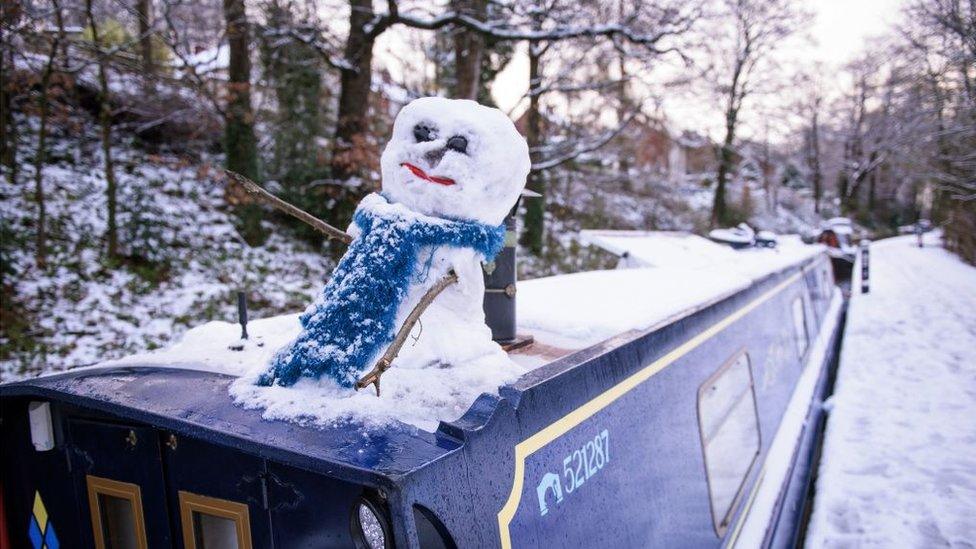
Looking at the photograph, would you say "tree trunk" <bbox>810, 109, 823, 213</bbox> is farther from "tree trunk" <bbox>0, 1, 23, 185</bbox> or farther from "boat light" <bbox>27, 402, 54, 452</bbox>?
"boat light" <bbox>27, 402, 54, 452</bbox>

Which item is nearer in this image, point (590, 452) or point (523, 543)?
point (523, 543)

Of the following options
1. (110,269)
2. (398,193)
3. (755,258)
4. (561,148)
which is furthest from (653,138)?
(398,193)

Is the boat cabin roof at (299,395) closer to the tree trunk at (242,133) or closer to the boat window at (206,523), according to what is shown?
the boat window at (206,523)

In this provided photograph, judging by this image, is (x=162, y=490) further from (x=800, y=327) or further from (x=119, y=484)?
(x=800, y=327)

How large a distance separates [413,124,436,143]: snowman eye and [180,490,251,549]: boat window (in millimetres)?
1105

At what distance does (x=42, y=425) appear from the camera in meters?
1.61

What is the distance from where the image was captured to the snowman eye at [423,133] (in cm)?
169

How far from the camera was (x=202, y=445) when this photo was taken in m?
1.35

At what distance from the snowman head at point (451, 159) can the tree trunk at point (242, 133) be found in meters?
7.29

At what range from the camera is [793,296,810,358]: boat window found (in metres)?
5.30

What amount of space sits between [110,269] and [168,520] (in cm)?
723

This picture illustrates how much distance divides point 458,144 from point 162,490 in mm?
1218

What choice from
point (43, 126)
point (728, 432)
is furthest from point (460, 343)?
point (43, 126)

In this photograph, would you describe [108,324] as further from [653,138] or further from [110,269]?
[653,138]
